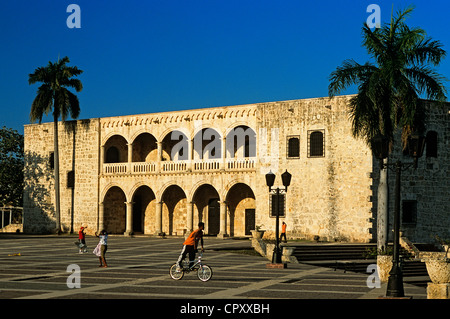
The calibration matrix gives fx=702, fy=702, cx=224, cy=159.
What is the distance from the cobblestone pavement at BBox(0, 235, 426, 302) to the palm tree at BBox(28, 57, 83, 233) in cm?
1746

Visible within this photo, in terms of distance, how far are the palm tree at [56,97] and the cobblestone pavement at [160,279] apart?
57.3 ft

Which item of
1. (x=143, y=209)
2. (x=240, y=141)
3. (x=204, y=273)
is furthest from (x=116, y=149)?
(x=204, y=273)

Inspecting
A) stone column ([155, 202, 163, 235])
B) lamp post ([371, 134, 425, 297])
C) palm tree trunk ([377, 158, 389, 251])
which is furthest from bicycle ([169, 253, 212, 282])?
stone column ([155, 202, 163, 235])

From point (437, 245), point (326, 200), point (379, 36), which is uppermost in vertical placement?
point (379, 36)

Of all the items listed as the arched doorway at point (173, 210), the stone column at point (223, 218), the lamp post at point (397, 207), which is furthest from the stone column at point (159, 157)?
the lamp post at point (397, 207)

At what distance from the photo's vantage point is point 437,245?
35.7 meters

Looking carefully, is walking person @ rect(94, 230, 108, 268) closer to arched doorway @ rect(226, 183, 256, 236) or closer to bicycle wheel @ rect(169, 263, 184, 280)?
bicycle wheel @ rect(169, 263, 184, 280)

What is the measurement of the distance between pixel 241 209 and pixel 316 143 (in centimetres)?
773

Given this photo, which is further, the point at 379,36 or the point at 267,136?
the point at 267,136

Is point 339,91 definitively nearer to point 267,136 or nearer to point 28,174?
point 267,136

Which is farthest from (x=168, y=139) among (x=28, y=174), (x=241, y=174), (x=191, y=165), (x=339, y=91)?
(x=339, y=91)

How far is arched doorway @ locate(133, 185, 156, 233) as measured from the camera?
4791cm
